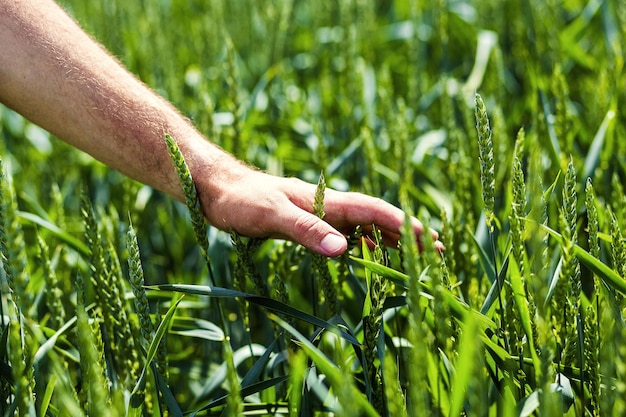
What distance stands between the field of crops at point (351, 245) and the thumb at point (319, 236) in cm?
3

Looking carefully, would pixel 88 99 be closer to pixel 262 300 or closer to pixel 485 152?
pixel 262 300

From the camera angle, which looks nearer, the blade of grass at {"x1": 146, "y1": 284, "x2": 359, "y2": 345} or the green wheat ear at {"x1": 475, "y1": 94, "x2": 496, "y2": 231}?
the green wheat ear at {"x1": 475, "y1": 94, "x2": 496, "y2": 231}

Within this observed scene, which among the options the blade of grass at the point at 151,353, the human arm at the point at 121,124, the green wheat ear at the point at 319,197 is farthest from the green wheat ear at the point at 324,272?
the blade of grass at the point at 151,353

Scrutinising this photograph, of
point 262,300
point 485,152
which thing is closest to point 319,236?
point 262,300

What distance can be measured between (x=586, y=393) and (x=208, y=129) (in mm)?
1132

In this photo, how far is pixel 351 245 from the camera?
1330mm

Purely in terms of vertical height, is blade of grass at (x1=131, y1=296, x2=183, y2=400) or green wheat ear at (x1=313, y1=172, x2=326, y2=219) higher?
green wheat ear at (x1=313, y1=172, x2=326, y2=219)

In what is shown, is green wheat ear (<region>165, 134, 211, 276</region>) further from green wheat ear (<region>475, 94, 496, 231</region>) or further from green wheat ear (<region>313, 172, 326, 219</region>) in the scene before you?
green wheat ear (<region>475, 94, 496, 231</region>)

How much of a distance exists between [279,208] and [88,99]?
0.43 metres

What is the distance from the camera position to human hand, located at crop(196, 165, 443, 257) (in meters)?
1.26

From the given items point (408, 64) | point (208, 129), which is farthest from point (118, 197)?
point (408, 64)

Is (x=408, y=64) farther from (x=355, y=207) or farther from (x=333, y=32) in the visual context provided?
(x=355, y=207)

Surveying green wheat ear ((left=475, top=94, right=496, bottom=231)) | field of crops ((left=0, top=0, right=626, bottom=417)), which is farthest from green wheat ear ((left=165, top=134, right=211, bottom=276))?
green wheat ear ((left=475, top=94, right=496, bottom=231))

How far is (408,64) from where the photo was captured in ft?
9.34
